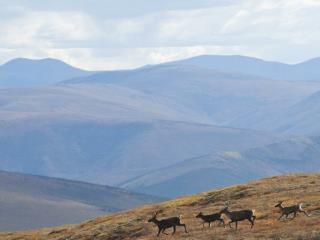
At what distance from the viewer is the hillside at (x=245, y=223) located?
48.2 metres

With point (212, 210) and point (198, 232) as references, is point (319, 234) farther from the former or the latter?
point (212, 210)

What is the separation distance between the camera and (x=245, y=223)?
177ft

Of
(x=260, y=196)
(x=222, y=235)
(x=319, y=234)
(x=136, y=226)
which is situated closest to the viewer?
(x=319, y=234)

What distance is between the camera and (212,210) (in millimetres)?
66125

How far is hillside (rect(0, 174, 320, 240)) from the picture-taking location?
48219mm

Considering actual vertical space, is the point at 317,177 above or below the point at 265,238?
above

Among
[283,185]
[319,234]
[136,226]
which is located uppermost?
[283,185]

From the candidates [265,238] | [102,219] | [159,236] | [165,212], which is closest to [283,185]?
[165,212]

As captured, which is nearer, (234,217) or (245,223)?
(234,217)

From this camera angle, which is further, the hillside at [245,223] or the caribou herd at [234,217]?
the caribou herd at [234,217]

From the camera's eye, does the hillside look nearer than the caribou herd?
Yes

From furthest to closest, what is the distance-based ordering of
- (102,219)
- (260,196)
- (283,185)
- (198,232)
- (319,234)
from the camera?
(102,219), (283,185), (260,196), (198,232), (319,234)

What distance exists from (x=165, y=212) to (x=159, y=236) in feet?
61.0

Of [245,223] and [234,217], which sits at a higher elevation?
[245,223]
